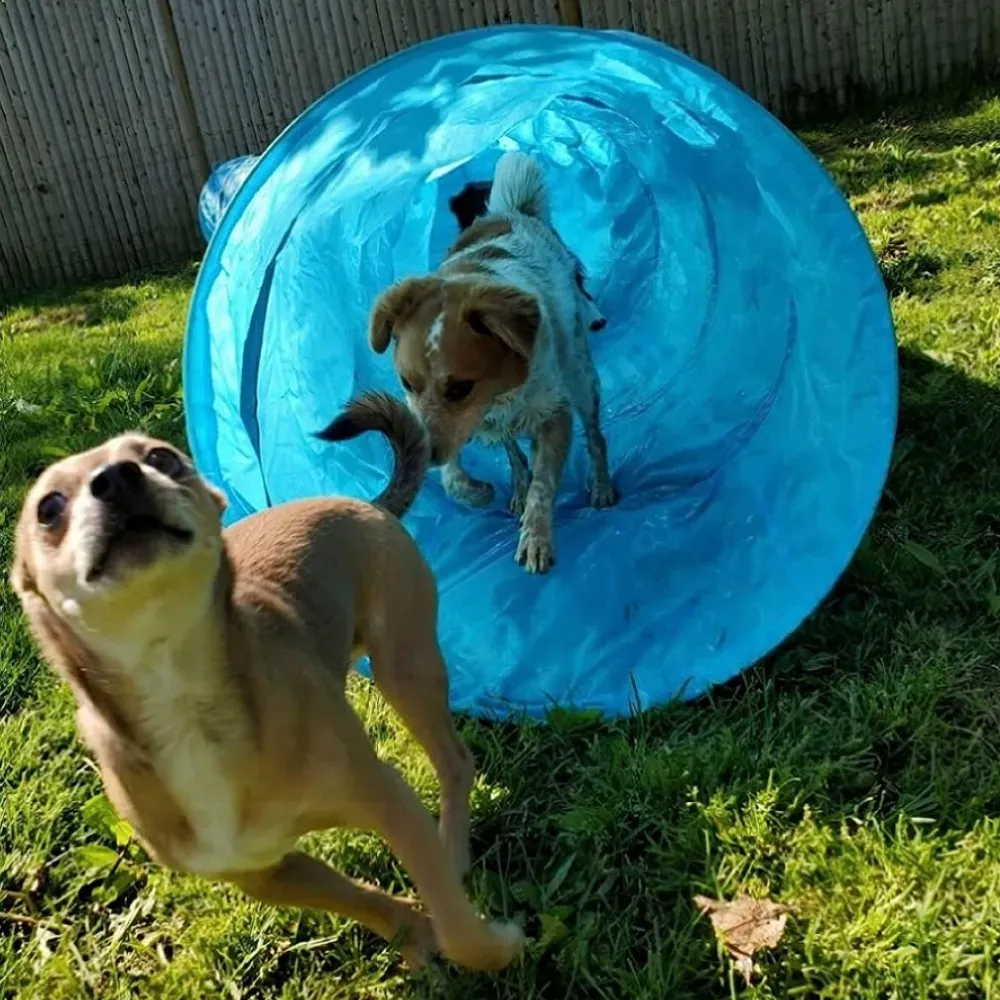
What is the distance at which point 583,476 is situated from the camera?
17.2 ft

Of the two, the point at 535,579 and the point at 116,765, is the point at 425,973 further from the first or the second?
the point at 535,579

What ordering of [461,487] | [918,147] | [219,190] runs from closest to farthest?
[461,487] < [219,190] < [918,147]

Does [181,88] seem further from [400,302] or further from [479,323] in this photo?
[479,323]

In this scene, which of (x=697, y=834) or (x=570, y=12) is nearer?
(x=697, y=834)

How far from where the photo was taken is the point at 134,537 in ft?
6.02

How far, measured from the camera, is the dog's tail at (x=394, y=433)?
3232 millimetres

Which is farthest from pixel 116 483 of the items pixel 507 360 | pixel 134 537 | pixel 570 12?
pixel 570 12

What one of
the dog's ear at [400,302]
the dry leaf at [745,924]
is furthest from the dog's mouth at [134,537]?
the dog's ear at [400,302]

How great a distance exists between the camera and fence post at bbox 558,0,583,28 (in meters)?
9.17

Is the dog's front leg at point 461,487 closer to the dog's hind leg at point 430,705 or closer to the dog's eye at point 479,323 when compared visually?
the dog's eye at point 479,323

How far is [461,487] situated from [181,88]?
6.71 metres

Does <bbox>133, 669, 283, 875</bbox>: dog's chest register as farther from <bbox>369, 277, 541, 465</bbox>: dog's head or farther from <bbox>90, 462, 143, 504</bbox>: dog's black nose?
<bbox>369, 277, 541, 465</bbox>: dog's head

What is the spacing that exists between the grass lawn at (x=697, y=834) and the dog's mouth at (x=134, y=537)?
1.26m

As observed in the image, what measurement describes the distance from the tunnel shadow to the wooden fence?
6252 millimetres
